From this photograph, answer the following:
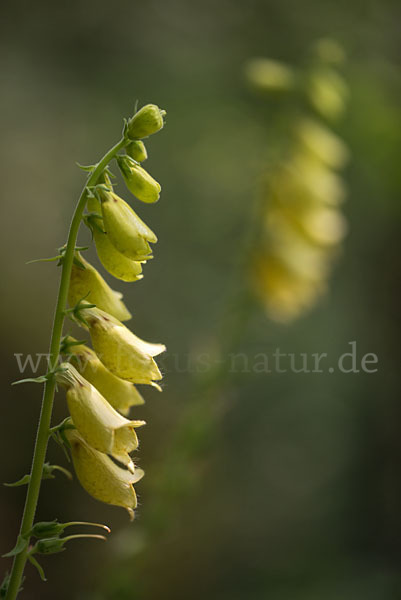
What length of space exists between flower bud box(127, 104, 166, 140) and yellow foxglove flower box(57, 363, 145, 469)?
50 centimetres

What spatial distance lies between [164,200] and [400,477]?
9.38 ft

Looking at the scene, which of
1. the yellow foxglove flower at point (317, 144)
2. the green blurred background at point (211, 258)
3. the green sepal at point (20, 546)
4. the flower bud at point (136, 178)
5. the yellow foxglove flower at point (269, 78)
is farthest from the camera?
the green blurred background at point (211, 258)

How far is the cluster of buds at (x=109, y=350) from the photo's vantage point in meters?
1.29

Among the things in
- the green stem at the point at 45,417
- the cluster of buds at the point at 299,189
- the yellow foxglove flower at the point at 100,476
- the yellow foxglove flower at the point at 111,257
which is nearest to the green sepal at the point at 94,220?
the yellow foxglove flower at the point at 111,257

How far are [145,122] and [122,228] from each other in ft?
0.72

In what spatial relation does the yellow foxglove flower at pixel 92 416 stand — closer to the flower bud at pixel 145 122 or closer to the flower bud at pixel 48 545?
the flower bud at pixel 48 545

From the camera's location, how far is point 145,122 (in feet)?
4.23

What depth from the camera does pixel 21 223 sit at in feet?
18.4

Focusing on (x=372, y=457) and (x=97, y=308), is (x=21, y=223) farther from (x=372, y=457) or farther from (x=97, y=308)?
(x=97, y=308)

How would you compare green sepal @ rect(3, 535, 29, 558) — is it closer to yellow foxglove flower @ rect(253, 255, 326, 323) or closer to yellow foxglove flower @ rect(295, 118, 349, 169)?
yellow foxglove flower @ rect(253, 255, 326, 323)

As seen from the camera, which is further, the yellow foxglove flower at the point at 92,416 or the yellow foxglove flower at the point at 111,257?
the yellow foxglove flower at the point at 111,257

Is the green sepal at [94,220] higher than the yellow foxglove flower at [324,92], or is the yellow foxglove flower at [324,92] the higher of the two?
the yellow foxglove flower at [324,92]

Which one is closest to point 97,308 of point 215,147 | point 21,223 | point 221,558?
point 221,558

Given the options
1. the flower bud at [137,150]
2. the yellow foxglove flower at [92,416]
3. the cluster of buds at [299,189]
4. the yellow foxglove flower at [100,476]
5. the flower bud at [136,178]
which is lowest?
the yellow foxglove flower at [100,476]
